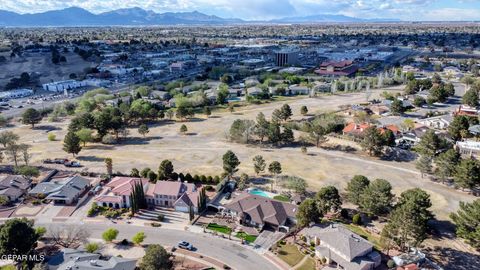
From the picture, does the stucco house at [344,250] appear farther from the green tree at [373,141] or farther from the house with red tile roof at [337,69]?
the house with red tile roof at [337,69]

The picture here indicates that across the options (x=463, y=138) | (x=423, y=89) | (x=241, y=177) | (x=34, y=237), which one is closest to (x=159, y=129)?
(x=241, y=177)

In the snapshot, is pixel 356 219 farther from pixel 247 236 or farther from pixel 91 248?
pixel 91 248

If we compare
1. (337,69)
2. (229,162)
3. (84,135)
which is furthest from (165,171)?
(337,69)

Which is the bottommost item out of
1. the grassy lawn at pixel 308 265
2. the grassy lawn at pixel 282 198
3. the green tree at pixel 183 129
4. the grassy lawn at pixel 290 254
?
the grassy lawn at pixel 308 265

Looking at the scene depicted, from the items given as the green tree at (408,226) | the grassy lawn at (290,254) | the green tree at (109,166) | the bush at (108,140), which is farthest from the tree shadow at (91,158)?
the green tree at (408,226)

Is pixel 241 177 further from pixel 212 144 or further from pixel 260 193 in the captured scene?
pixel 212 144

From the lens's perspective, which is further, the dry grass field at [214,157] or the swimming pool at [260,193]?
the dry grass field at [214,157]

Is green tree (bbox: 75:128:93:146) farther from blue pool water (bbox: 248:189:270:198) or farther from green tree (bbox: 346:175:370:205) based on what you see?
green tree (bbox: 346:175:370:205)

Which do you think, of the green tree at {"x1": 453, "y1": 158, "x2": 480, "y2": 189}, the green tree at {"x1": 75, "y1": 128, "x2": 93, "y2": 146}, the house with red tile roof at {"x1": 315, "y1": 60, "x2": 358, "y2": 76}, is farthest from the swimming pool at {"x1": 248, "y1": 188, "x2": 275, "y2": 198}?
the house with red tile roof at {"x1": 315, "y1": 60, "x2": 358, "y2": 76}

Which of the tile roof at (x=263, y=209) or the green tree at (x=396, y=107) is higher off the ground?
the green tree at (x=396, y=107)
